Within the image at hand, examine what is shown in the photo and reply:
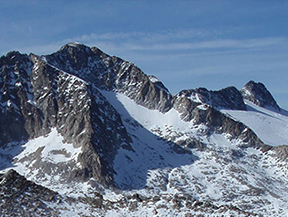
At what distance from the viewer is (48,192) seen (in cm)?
12662

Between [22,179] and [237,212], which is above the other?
[22,179]

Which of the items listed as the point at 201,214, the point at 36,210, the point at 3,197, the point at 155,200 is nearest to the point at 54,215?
the point at 36,210

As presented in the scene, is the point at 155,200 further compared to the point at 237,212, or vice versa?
the point at 155,200

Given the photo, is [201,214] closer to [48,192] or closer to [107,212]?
[107,212]

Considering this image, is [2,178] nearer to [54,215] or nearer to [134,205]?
[54,215]

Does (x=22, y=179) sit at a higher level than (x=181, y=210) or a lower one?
higher

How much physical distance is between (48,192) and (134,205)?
18601 millimetres

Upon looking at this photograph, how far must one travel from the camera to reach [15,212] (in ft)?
388

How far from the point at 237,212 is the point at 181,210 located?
1146cm

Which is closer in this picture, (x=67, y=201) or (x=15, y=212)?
(x=15, y=212)

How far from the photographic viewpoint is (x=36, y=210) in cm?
11975

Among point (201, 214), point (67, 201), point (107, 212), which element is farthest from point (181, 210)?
point (67, 201)

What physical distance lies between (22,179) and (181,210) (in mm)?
34565

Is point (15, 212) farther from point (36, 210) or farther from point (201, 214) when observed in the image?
point (201, 214)
